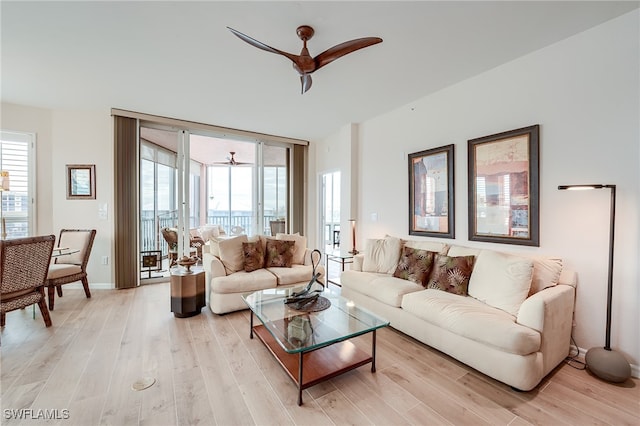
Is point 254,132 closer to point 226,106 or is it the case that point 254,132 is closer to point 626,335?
point 226,106

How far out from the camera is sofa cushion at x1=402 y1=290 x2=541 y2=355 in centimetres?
178

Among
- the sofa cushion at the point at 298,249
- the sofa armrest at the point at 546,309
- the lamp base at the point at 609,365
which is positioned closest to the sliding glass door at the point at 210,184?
the sofa cushion at the point at 298,249

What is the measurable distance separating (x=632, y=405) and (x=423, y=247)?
189cm

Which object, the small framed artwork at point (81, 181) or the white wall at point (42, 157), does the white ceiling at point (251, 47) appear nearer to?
the white wall at point (42, 157)

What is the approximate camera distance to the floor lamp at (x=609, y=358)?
74.6 inches

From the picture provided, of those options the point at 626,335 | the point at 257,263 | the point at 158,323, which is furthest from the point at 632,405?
the point at 158,323

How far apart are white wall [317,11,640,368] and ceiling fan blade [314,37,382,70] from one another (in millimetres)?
1224

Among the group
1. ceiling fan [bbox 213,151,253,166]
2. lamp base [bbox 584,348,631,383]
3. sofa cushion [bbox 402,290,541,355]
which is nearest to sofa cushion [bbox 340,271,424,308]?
sofa cushion [bbox 402,290,541,355]

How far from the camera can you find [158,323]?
115 inches

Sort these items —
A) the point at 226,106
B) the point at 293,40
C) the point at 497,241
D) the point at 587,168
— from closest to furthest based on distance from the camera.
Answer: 1. the point at 587,168
2. the point at 293,40
3. the point at 497,241
4. the point at 226,106

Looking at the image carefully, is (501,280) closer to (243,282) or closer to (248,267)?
(243,282)

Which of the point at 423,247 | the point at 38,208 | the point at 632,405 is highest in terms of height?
the point at 38,208

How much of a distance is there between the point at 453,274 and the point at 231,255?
99.9 inches

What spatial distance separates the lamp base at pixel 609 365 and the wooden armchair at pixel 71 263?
5331mm
